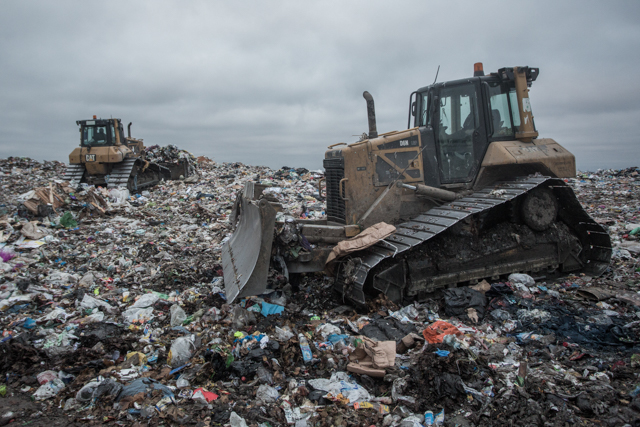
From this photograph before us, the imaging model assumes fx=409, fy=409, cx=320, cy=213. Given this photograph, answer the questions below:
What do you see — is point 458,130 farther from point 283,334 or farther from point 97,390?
point 97,390

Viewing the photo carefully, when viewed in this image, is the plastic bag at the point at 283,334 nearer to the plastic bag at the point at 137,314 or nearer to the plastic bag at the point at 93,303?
the plastic bag at the point at 137,314

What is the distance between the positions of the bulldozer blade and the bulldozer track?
38.6 inches

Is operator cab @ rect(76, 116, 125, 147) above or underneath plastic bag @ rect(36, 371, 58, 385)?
above

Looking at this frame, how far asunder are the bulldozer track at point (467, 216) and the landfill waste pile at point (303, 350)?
0.32 meters

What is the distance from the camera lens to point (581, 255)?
5.91 m

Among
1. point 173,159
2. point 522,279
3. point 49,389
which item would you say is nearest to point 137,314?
point 49,389

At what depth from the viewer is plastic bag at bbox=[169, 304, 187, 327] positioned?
448 cm

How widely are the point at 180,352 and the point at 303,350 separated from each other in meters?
1.10

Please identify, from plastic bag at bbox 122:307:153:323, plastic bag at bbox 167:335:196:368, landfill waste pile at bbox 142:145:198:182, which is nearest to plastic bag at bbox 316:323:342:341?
plastic bag at bbox 167:335:196:368

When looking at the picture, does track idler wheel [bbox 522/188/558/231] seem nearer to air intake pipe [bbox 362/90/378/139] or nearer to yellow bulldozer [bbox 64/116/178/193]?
air intake pipe [bbox 362/90/378/139]

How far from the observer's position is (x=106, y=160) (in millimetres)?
14398

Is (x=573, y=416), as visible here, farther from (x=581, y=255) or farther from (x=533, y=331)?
(x=581, y=255)

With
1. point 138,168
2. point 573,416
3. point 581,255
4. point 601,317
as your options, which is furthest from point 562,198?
point 138,168

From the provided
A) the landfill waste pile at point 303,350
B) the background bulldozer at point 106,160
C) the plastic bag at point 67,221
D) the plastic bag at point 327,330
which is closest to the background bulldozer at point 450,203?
the landfill waste pile at point 303,350
